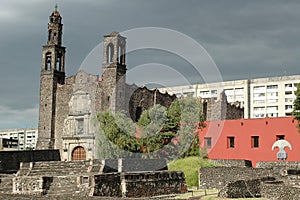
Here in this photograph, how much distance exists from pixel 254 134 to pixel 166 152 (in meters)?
7.94

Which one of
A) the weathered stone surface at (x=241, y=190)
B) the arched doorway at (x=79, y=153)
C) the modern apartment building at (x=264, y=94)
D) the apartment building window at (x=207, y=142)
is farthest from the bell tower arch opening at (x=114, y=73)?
the modern apartment building at (x=264, y=94)

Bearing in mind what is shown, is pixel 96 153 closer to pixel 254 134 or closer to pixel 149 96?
pixel 149 96

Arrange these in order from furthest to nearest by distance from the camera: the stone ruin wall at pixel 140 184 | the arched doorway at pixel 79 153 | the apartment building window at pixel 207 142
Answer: the apartment building window at pixel 207 142, the arched doorway at pixel 79 153, the stone ruin wall at pixel 140 184

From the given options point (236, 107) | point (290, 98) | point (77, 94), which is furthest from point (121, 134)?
point (290, 98)

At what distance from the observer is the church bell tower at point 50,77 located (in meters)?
48.4

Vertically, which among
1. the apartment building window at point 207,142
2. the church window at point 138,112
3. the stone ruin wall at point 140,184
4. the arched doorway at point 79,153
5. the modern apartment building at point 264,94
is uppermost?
the modern apartment building at point 264,94

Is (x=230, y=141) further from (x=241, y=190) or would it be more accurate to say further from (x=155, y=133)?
(x=241, y=190)

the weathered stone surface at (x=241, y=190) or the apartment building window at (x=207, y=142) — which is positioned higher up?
the apartment building window at (x=207, y=142)

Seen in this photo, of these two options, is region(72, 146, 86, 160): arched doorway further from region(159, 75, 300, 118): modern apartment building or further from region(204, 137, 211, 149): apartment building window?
region(159, 75, 300, 118): modern apartment building

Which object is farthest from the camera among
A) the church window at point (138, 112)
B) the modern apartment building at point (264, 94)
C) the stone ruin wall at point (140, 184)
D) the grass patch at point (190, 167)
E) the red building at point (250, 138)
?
the modern apartment building at point (264, 94)

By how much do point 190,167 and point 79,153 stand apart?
45.4 ft

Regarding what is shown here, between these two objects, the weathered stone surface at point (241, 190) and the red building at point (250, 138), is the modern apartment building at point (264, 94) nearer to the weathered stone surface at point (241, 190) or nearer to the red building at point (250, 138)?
the red building at point (250, 138)

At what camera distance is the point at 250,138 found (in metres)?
42.9

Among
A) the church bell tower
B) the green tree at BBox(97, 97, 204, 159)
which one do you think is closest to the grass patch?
the green tree at BBox(97, 97, 204, 159)
